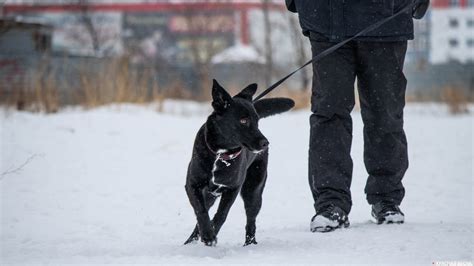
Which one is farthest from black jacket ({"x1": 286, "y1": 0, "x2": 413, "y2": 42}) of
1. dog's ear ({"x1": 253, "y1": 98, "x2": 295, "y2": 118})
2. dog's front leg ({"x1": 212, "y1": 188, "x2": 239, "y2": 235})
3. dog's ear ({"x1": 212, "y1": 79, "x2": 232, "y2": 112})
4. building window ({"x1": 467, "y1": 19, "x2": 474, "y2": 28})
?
building window ({"x1": 467, "y1": 19, "x2": 474, "y2": 28})

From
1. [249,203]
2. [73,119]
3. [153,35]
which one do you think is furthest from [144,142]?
[153,35]

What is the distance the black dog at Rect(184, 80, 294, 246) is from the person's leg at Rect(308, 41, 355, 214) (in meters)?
0.38

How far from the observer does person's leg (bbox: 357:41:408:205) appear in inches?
148

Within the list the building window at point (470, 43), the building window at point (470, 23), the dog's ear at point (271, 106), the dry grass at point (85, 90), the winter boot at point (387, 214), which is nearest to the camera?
the winter boot at point (387, 214)

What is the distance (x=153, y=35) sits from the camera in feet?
152

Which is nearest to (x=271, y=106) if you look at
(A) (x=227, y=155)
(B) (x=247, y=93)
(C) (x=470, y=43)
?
(B) (x=247, y=93)

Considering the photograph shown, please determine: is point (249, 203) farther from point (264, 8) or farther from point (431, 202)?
point (264, 8)

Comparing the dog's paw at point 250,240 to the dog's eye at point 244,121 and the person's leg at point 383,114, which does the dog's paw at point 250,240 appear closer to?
the dog's eye at point 244,121

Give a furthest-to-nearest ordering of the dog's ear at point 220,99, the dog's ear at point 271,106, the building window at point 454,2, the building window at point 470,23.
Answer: the building window at point 470,23
the building window at point 454,2
the dog's ear at point 271,106
the dog's ear at point 220,99

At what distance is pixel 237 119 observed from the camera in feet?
11.5

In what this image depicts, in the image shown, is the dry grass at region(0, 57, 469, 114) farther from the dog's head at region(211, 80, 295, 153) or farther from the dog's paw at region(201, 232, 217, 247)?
the dog's paw at region(201, 232, 217, 247)

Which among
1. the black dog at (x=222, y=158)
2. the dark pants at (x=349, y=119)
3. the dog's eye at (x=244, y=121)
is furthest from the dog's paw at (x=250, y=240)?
the dog's eye at (x=244, y=121)

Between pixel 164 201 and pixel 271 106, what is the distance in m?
1.74

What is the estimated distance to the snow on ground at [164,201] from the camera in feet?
10.4
